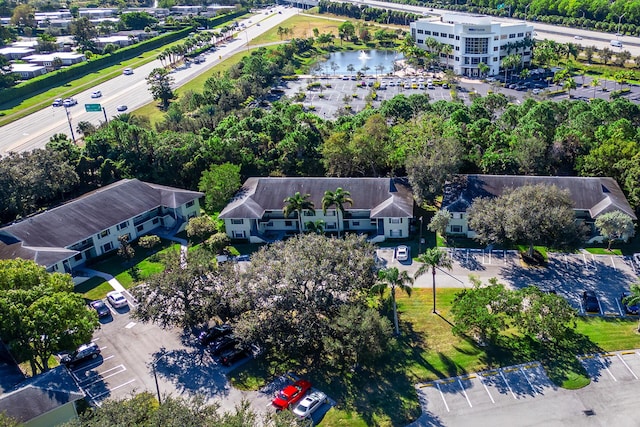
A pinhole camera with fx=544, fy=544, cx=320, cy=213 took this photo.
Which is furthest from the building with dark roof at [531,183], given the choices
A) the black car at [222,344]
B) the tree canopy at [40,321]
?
the tree canopy at [40,321]

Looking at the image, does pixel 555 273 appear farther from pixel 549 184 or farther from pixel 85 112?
pixel 85 112

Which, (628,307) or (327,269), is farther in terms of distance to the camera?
(628,307)

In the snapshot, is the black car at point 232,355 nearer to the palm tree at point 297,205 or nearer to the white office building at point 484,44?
the palm tree at point 297,205

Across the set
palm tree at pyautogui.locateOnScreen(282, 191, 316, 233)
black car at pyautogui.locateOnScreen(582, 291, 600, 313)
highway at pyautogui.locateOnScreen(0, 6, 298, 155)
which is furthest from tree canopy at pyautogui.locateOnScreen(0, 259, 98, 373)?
highway at pyautogui.locateOnScreen(0, 6, 298, 155)

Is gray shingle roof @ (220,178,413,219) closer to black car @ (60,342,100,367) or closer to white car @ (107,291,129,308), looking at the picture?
white car @ (107,291,129,308)

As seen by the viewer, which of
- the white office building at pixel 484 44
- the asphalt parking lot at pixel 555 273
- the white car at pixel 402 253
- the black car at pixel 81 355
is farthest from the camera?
the white office building at pixel 484 44

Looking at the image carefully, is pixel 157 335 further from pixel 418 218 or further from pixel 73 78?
pixel 73 78

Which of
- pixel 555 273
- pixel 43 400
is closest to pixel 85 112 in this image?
pixel 43 400

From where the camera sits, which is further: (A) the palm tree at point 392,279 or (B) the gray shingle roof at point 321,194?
(B) the gray shingle roof at point 321,194
